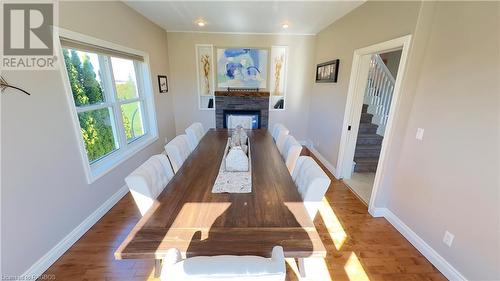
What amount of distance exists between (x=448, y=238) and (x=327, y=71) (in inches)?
111

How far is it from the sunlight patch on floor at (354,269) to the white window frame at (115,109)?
263 centimetres

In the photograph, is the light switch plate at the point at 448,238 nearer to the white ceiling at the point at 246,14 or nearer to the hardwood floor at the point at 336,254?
the hardwood floor at the point at 336,254

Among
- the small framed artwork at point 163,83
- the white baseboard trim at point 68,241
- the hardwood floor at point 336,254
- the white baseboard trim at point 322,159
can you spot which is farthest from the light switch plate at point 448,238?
the small framed artwork at point 163,83

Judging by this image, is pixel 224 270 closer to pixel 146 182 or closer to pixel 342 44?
pixel 146 182

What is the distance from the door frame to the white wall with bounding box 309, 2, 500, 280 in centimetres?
5

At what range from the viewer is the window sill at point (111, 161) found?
2170 millimetres

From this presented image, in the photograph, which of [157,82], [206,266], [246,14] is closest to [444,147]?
[206,266]

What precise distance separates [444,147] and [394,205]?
2.82 feet

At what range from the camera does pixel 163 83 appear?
395 centimetres

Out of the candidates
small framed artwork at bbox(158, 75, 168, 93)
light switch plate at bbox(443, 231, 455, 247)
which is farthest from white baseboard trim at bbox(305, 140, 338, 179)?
small framed artwork at bbox(158, 75, 168, 93)

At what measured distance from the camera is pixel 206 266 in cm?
72

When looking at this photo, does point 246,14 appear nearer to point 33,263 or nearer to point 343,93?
point 343,93

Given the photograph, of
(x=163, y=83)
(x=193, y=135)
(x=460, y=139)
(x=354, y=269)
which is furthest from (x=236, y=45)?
(x=354, y=269)

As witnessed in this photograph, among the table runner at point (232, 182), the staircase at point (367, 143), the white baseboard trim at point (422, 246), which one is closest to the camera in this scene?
the table runner at point (232, 182)
